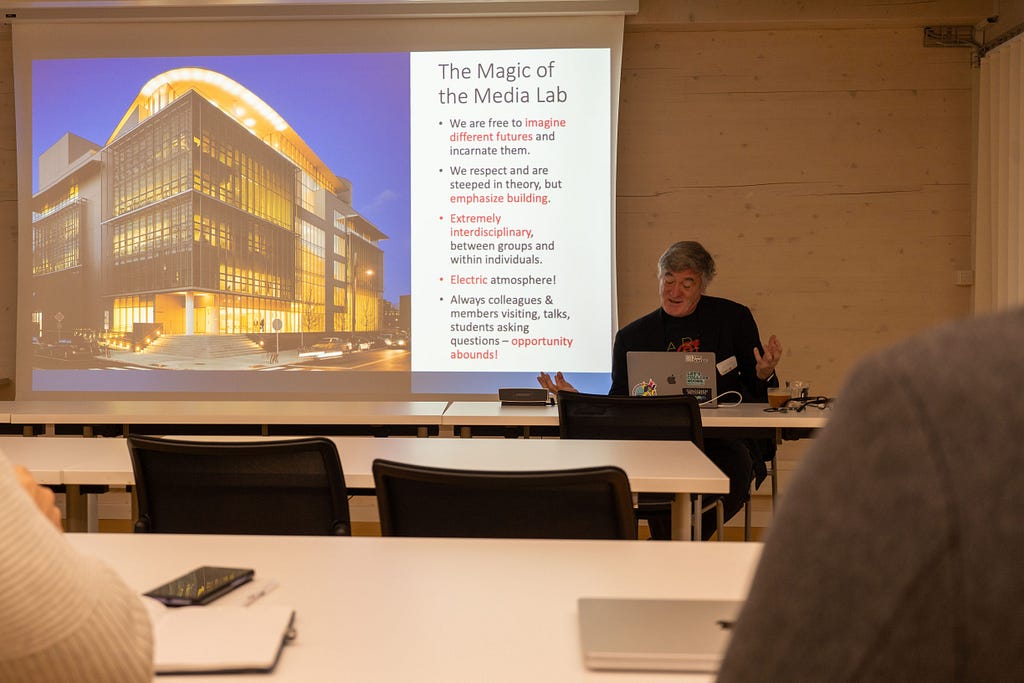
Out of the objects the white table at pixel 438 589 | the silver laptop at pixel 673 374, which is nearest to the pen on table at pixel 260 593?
the white table at pixel 438 589

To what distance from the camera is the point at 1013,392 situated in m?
0.26

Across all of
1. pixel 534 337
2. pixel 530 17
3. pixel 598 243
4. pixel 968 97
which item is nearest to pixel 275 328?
pixel 534 337

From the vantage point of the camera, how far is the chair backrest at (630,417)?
3039 mm

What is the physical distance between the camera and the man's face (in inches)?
165

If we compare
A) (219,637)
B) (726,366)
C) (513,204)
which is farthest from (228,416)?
(219,637)

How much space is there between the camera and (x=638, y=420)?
122 inches

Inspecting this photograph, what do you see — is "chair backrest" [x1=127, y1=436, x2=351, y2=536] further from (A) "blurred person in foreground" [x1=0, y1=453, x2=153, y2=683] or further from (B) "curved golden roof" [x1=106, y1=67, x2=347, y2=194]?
(B) "curved golden roof" [x1=106, y1=67, x2=347, y2=194]

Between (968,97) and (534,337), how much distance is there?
3.09m

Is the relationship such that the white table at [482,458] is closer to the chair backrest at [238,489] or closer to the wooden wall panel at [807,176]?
the chair backrest at [238,489]

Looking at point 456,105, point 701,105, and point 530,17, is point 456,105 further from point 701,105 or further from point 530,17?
point 701,105

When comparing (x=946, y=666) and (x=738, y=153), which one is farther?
(x=738, y=153)

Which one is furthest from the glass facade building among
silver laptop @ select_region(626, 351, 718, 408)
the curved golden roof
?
silver laptop @ select_region(626, 351, 718, 408)

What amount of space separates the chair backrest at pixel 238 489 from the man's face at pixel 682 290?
2.58 meters

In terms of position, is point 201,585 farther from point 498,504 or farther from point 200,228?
point 200,228
